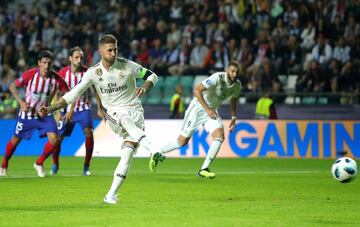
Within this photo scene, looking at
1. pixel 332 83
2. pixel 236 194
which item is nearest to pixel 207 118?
pixel 236 194

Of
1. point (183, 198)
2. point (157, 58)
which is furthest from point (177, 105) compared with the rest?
point (183, 198)

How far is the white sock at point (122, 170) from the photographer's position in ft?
35.1

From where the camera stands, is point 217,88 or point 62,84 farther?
point 217,88

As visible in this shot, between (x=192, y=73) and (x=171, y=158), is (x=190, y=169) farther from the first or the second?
(x=192, y=73)

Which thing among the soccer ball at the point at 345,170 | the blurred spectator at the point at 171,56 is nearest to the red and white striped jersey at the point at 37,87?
the soccer ball at the point at 345,170

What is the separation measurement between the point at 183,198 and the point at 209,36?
14.9 meters

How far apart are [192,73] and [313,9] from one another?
12.9 feet

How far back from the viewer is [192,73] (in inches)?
1009

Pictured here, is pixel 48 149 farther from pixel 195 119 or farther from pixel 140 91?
pixel 140 91

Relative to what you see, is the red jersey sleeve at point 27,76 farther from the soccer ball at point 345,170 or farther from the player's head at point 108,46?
the soccer ball at point 345,170

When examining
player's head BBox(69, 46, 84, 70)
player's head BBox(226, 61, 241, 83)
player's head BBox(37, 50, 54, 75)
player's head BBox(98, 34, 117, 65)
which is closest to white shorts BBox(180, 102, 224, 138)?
player's head BBox(226, 61, 241, 83)

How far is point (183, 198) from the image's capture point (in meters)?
11.8

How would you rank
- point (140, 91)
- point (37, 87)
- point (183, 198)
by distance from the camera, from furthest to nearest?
1. point (37, 87)
2. point (183, 198)
3. point (140, 91)

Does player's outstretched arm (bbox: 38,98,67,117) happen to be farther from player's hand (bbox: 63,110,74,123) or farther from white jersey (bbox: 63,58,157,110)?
player's hand (bbox: 63,110,74,123)
